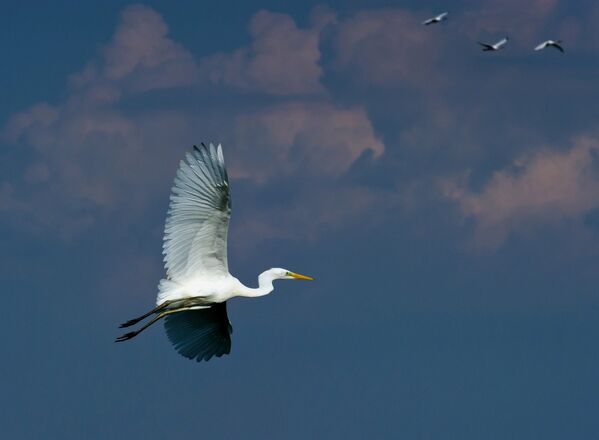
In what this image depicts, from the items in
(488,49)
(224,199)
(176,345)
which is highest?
(488,49)

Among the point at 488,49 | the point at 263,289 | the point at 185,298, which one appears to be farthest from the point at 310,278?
the point at 488,49

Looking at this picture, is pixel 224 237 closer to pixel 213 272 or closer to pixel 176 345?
pixel 213 272

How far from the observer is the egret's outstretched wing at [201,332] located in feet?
185

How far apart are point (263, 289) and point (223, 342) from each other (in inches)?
137

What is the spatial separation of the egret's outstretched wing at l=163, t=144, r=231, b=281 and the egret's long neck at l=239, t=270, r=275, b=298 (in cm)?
186

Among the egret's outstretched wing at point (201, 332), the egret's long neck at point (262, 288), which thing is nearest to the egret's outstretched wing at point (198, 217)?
the egret's long neck at point (262, 288)

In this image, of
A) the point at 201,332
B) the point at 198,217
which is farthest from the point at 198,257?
the point at 201,332

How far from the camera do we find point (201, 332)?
56688 mm

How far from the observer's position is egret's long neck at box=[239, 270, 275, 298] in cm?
5397

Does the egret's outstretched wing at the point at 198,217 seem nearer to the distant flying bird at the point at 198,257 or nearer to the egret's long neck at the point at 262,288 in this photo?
the distant flying bird at the point at 198,257

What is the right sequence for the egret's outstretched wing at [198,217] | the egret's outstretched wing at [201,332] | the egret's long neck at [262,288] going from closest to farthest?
1. the egret's outstretched wing at [198,217]
2. the egret's long neck at [262,288]
3. the egret's outstretched wing at [201,332]

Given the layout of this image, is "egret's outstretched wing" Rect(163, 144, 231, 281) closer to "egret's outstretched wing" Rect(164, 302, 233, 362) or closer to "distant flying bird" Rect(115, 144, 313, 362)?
"distant flying bird" Rect(115, 144, 313, 362)

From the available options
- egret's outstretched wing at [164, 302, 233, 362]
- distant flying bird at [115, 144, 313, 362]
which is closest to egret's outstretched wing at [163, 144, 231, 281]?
distant flying bird at [115, 144, 313, 362]

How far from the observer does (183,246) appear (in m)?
51.8
